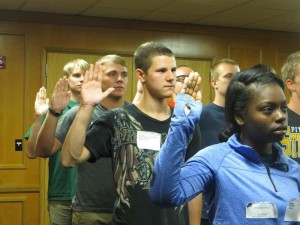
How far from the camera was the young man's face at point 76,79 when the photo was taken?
142 inches

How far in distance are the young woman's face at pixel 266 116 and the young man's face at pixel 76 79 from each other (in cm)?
229

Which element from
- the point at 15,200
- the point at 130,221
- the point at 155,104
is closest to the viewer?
the point at 130,221

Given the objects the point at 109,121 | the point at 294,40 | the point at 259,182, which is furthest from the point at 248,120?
the point at 294,40

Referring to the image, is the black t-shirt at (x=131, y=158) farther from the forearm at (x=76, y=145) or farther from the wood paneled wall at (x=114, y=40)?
the wood paneled wall at (x=114, y=40)

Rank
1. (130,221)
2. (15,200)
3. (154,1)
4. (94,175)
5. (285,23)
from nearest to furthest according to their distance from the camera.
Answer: (130,221), (94,175), (154,1), (15,200), (285,23)

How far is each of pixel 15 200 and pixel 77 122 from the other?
340 centimetres

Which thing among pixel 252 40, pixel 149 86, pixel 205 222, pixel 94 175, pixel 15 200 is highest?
pixel 252 40

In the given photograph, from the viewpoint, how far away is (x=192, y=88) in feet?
4.83

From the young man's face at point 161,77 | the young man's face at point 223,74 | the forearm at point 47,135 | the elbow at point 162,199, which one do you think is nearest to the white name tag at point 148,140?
the young man's face at point 161,77

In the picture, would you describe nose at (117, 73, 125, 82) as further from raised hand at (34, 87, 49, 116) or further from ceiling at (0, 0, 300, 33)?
ceiling at (0, 0, 300, 33)

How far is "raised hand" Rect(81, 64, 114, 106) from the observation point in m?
2.11

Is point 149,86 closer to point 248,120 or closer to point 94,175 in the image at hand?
point 94,175

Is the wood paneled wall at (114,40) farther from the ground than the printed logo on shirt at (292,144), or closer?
farther from the ground

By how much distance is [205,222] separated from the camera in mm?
2648
